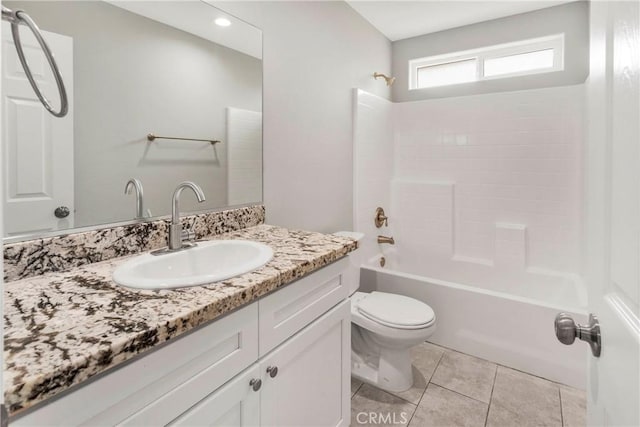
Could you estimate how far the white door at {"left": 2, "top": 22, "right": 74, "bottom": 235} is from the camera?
1.01 m

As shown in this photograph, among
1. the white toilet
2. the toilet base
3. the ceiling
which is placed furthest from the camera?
the ceiling

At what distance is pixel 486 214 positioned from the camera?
2.89 metres

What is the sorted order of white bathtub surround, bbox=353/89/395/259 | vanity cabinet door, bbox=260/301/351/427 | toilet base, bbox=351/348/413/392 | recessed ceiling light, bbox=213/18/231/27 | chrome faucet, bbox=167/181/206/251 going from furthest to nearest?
white bathtub surround, bbox=353/89/395/259, toilet base, bbox=351/348/413/392, recessed ceiling light, bbox=213/18/231/27, chrome faucet, bbox=167/181/206/251, vanity cabinet door, bbox=260/301/351/427

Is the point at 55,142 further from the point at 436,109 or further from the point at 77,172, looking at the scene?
the point at 436,109

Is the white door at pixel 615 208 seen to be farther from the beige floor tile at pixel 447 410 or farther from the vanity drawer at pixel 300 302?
the beige floor tile at pixel 447 410

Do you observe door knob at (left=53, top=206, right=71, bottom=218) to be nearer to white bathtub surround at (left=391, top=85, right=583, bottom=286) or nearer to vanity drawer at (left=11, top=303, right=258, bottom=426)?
vanity drawer at (left=11, top=303, right=258, bottom=426)

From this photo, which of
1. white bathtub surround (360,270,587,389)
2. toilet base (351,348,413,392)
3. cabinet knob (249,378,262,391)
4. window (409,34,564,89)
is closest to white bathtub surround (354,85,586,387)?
white bathtub surround (360,270,587,389)

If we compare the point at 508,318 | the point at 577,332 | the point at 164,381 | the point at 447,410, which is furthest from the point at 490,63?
the point at 164,381

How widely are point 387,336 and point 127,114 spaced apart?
1.56 m

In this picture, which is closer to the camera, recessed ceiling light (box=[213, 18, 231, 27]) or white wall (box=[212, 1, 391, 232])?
recessed ceiling light (box=[213, 18, 231, 27])

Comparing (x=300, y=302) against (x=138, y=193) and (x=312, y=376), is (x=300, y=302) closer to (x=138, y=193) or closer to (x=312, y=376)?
(x=312, y=376)

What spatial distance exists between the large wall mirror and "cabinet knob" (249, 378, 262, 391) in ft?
2.43

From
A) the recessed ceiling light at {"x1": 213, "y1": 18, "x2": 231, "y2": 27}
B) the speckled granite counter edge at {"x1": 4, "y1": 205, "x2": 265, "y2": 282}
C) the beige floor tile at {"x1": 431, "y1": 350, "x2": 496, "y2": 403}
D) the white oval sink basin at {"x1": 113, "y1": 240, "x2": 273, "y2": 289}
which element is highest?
the recessed ceiling light at {"x1": 213, "y1": 18, "x2": 231, "y2": 27}

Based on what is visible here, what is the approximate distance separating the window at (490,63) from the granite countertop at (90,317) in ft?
8.64
